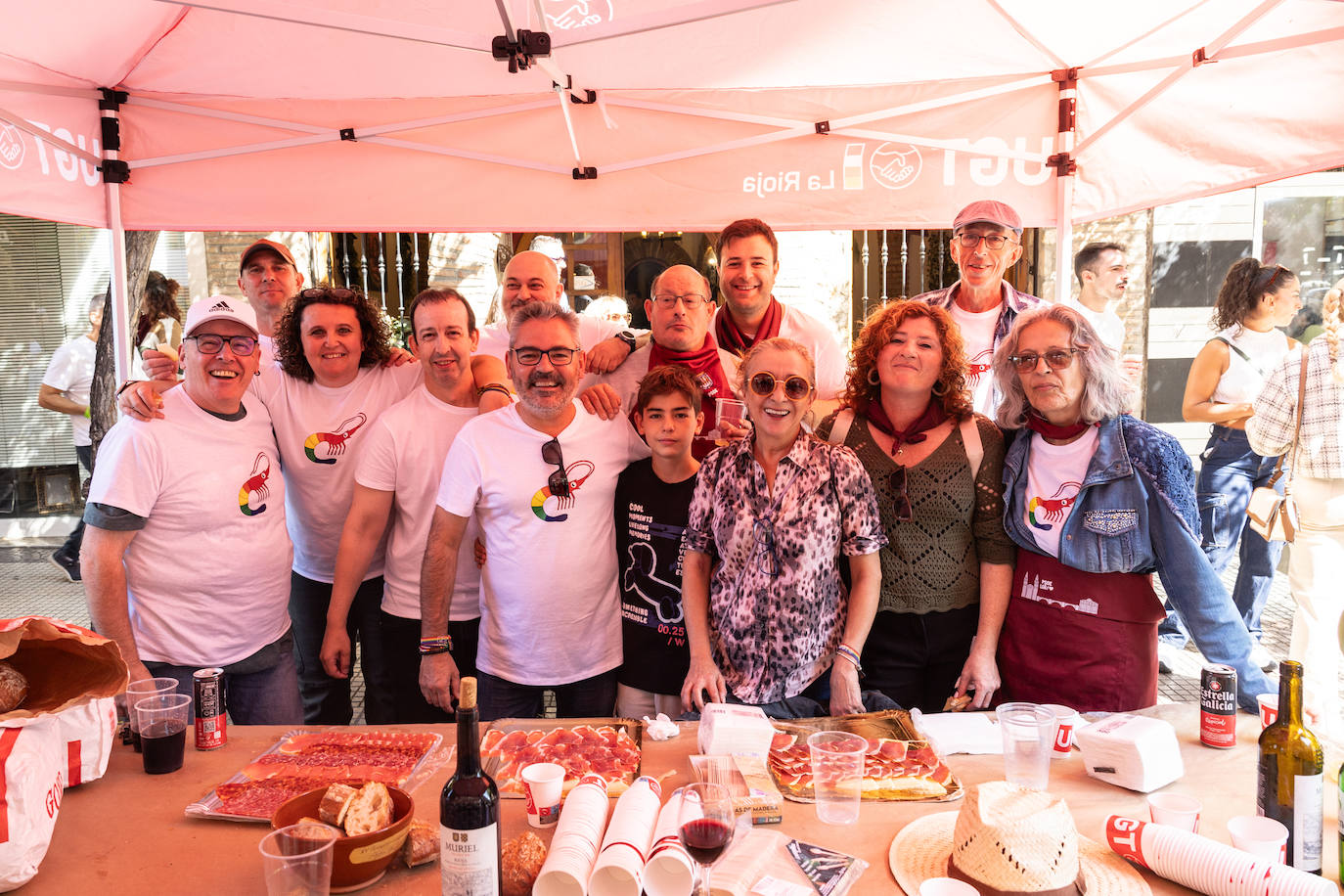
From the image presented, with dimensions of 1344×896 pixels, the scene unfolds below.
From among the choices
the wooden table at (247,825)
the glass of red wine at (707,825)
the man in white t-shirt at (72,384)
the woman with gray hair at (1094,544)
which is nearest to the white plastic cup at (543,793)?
the wooden table at (247,825)

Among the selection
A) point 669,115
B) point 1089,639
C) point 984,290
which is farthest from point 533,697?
point 669,115

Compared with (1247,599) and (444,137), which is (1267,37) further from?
(444,137)

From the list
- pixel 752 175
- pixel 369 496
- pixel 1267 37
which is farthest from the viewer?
pixel 752 175

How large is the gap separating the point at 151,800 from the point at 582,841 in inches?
41.1

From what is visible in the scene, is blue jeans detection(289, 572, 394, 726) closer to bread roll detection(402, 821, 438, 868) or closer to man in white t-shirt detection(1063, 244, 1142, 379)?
bread roll detection(402, 821, 438, 868)

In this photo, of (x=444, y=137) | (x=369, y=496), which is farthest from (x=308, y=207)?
(x=369, y=496)

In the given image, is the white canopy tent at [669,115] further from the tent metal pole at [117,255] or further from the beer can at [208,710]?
the beer can at [208,710]

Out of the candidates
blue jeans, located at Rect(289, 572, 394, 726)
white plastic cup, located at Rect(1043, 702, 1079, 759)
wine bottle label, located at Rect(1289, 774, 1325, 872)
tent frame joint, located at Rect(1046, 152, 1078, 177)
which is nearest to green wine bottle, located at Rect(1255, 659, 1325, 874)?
wine bottle label, located at Rect(1289, 774, 1325, 872)

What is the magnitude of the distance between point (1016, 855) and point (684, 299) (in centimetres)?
216

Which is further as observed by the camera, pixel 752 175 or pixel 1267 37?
pixel 752 175

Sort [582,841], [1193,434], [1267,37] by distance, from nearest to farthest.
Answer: [582,841]
[1267,37]
[1193,434]

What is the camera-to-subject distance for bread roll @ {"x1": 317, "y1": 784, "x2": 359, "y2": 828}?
63.9 inches

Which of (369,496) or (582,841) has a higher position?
(369,496)

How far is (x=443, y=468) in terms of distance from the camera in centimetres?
298
